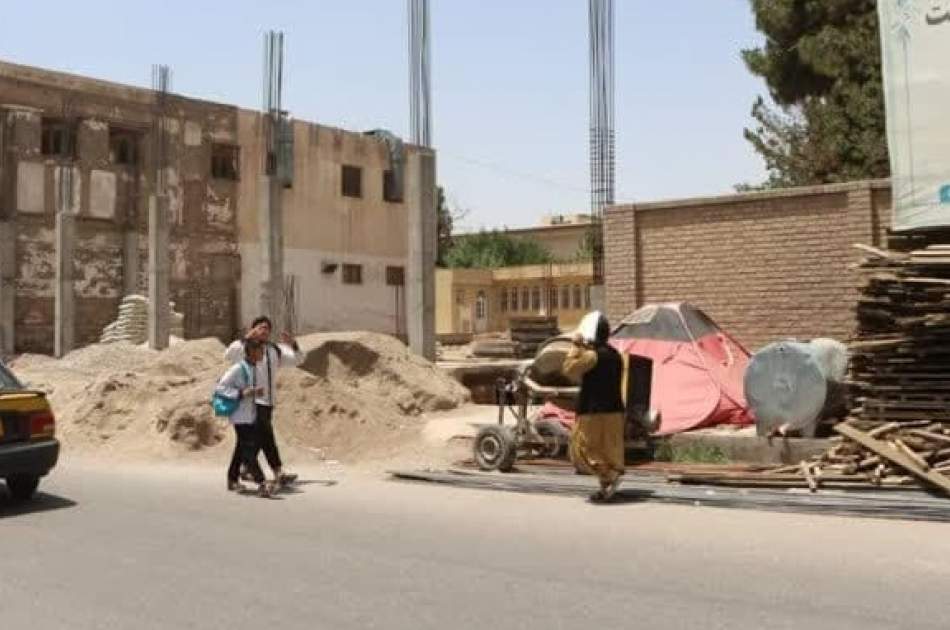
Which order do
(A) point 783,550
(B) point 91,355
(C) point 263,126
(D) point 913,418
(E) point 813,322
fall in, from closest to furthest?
(A) point 783,550
(D) point 913,418
(E) point 813,322
(B) point 91,355
(C) point 263,126

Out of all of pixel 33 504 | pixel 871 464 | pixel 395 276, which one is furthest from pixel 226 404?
pixel 395 276

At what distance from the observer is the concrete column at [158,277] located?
28.4 m

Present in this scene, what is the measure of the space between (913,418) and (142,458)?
9.75m

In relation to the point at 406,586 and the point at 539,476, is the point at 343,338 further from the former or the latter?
the point at 406,586

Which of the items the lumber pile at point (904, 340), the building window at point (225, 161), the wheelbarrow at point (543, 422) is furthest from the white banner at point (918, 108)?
the building window at point (225, 161)

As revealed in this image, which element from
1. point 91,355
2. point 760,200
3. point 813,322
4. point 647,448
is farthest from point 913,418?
point 91,355

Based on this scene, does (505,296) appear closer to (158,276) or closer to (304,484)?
(158,276)

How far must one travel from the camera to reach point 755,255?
673 inches

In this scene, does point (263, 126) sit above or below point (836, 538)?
above

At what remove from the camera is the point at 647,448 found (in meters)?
13.0

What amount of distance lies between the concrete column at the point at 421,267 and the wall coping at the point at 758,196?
4586 mm

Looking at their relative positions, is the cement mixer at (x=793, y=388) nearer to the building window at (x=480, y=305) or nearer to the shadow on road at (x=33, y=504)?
the shadow on road at (x=33, y=504)

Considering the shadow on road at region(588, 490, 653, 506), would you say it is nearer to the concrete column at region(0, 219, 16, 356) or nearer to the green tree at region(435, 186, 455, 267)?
the concrete column at region(0, 219, 16, 356)

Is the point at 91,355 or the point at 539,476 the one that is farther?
the point at 91,355
